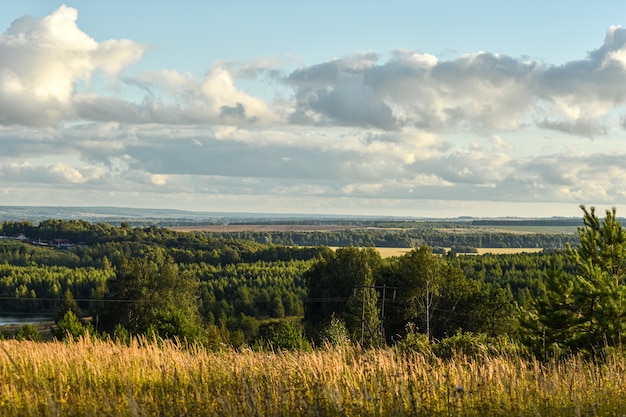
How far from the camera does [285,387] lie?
9078 millimetres

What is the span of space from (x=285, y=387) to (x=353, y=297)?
7406 centimetres

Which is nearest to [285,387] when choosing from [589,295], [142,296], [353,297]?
[589,295]

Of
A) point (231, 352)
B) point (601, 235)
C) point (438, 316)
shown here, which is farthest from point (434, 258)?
point (231, 352)

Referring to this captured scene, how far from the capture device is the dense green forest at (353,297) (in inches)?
724

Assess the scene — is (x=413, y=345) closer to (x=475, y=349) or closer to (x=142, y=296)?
(x=475, y=349)

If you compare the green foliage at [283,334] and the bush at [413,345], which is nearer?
the bush at [413,345]

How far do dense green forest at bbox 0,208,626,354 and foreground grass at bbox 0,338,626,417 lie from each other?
236 cm

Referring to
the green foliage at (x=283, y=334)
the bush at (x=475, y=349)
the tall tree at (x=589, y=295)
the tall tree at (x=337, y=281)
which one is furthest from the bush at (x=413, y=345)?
the tall tree at (x=337, y=281)

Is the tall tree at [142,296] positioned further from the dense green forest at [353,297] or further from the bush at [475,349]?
the bush at [475,349]

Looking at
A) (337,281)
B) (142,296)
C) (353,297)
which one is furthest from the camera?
(337,281)

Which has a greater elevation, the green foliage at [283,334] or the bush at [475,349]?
the bush at [475,349]

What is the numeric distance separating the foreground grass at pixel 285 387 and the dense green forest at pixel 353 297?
236 centimetres

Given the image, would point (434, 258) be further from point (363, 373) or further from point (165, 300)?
point (363, 373)

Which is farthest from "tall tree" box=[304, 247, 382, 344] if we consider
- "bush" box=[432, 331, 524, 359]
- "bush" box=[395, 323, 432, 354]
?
"bush" box=[432, 331, 524, 359]
